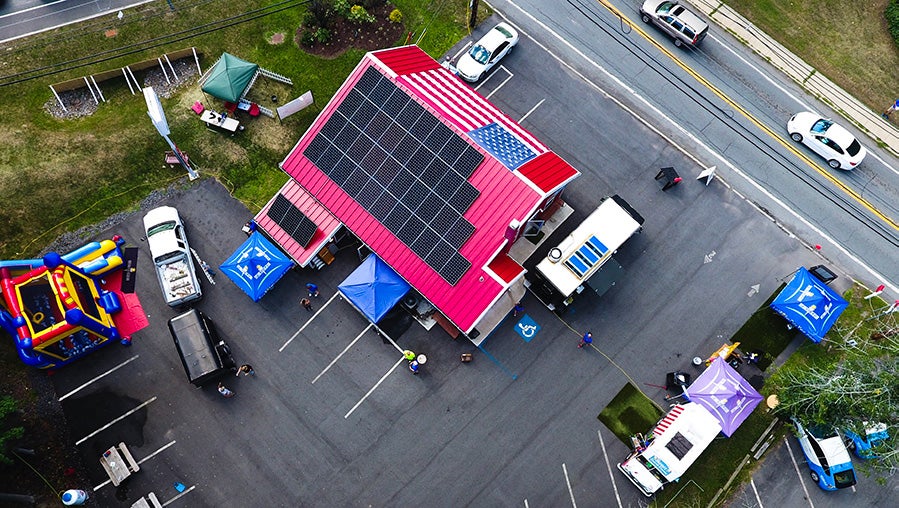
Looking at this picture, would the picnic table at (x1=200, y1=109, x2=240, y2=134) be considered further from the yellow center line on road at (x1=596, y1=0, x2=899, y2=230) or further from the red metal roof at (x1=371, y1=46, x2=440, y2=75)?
the yellow center line on road at (x1=596, y1=0, x2=899, y2=230)

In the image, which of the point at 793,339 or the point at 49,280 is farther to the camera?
the point at 793,339

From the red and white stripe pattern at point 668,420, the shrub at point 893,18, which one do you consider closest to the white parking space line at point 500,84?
the red and white stripe pattern at point 668,420

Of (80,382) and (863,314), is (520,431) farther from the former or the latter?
(80,382)

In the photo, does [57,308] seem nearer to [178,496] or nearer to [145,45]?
[178,496]

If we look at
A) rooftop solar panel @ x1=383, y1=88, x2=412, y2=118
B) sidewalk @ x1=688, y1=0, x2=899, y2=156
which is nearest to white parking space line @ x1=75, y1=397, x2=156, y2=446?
rooftop solar panel @ x1=383, y1=88, x2=412, y2=118

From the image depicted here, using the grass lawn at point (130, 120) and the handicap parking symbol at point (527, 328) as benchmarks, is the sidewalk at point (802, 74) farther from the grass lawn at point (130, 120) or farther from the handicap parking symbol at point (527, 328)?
the handicap parking symbol at point (527, 328)

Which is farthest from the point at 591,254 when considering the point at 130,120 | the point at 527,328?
the point at 130,120

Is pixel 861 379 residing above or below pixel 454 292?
above

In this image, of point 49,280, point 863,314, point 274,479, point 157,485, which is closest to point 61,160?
point 49,280

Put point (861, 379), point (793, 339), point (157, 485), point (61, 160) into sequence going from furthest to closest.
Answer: point (61, 160) → point (793, 339) → point (157, 485) → point (861, 379)
